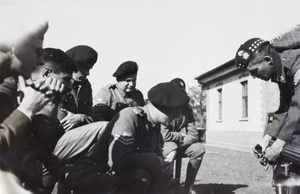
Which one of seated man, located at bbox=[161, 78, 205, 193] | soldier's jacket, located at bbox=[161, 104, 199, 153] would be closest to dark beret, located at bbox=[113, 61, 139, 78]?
seated man, located at bbox=[161, 78, 205, 193]

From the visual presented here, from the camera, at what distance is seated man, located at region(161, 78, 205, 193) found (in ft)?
7.25

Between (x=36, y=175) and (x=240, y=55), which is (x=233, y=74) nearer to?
(x=240, y=55)

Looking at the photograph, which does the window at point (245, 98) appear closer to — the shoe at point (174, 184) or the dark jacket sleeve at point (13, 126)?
the shoe at point (174, 184)

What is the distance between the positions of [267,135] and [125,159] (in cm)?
82

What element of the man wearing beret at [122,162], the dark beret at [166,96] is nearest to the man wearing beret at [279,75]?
the dark beret at [166,96]

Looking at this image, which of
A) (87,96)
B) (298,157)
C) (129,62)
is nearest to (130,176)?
(87,96)

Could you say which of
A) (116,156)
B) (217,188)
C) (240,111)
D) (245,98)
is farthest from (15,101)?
(245,98)

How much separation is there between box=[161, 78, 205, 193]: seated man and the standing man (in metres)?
0.60

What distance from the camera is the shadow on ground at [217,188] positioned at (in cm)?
251

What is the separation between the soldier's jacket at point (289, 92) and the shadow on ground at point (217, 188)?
2.88 feet

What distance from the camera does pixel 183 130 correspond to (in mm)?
2611

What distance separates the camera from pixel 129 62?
2141 mm

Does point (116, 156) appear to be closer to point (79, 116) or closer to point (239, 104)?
point (79, 116)

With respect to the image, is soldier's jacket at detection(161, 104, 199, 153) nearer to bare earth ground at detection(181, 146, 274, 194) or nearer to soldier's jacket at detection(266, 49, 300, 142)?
bare earth ground at detection(181, 146, 274, 194)
